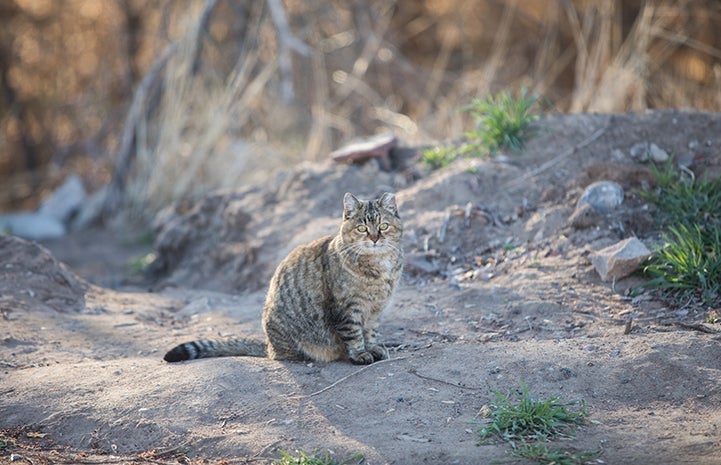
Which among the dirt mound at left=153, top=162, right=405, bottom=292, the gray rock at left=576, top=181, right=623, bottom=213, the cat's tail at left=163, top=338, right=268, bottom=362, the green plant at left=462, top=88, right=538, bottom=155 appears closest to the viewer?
the cat's tail at left=163, top=338, right=268, bottom=362

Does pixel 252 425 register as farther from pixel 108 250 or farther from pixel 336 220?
pixel 108 250

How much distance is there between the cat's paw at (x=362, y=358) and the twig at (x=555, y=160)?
8.34ft

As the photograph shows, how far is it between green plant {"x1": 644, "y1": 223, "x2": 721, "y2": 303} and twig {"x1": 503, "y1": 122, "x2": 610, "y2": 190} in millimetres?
1501

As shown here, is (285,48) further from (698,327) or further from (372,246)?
(698,327)

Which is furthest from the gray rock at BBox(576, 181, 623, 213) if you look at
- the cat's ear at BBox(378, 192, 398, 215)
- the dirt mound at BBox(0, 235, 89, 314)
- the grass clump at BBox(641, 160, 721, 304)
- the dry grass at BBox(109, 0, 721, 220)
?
the dirt mound at BBox(0, 235, 89, 314)

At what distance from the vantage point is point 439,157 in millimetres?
7066

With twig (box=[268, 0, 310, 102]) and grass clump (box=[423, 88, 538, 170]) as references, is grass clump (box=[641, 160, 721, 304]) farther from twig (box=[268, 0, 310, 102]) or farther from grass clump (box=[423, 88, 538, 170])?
twig (box=[268, 0, 310, 102])

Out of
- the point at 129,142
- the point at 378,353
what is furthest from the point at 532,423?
the point at 129,142

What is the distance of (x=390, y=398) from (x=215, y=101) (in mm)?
6285

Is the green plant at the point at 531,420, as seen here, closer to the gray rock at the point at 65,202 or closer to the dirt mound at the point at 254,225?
the dirt mound at the point at 254,225

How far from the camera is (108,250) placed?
8977mm

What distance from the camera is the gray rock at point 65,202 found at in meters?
10.6

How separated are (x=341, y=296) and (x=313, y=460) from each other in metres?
1.28

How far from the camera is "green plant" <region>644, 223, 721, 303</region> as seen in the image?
15.9 feet
